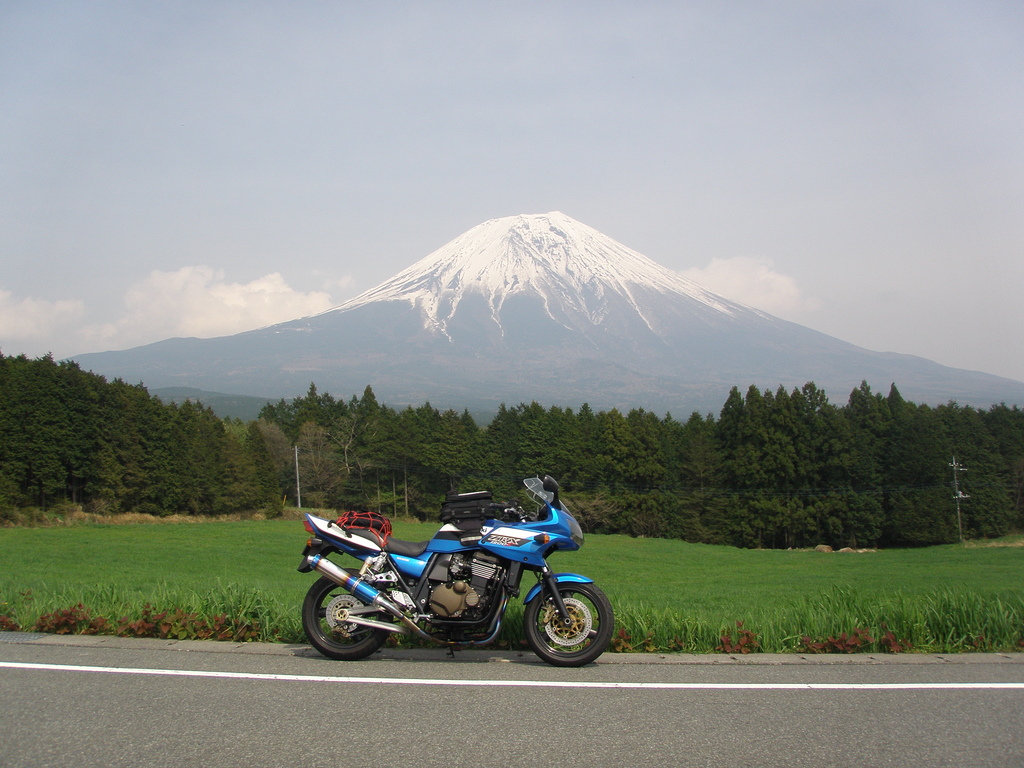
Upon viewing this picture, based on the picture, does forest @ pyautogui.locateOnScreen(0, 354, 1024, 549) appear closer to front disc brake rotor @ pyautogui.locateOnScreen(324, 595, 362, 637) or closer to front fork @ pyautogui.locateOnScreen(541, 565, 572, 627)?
front disc brake rotor @ pyautogui.locateOnScreen(324, 595, 362, 637)

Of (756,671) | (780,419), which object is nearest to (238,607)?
(756,671)

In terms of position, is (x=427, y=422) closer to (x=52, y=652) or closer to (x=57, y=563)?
(x=57, y=563)

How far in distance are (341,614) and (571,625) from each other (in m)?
1.73

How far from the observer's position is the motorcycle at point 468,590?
5660mm

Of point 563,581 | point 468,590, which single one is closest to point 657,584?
point 563,581

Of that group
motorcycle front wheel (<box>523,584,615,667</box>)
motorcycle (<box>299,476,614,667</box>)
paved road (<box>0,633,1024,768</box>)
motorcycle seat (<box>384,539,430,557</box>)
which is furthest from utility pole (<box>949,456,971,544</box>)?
motorcycle seat (<box>384,539,430,557</box>)

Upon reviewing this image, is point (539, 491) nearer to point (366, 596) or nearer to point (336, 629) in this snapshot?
point (366, 596)

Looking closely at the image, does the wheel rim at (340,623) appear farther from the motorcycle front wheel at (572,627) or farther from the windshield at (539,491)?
the windshield at (539,491)

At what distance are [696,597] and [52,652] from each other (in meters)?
18.1

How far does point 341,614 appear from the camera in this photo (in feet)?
19.1

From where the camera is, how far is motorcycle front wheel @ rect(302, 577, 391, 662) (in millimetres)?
5719

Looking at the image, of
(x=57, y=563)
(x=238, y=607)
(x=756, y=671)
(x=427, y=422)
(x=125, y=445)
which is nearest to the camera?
(x=756, y=671)

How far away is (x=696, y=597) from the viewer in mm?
21219

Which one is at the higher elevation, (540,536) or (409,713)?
(540,536)
